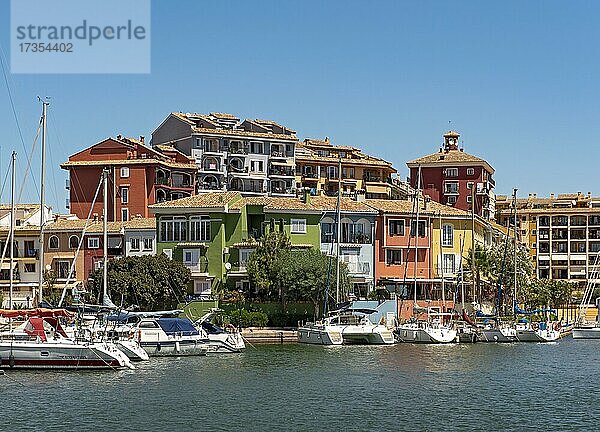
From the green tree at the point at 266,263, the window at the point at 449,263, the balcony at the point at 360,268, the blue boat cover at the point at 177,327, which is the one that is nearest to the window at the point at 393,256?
the balcony at the point at 360,268

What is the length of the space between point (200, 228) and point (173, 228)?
2.31 metres

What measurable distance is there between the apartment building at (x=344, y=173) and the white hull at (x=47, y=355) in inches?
2962

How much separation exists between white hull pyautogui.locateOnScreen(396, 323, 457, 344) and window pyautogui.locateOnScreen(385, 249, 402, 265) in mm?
14749

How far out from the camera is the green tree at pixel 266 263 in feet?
260

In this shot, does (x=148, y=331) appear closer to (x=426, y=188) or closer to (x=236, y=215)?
(x=236, y=215)

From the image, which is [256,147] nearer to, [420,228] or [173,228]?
[420,228]

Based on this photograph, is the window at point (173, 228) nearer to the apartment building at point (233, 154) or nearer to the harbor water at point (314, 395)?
the harbor water at point (314, 395)

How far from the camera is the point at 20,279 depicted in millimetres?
95812

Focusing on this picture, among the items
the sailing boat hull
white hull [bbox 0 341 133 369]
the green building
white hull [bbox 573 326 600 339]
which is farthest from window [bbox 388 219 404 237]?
white hull [bbox 0 341 133 369]

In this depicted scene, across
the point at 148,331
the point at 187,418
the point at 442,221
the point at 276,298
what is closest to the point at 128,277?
the point at 276,298

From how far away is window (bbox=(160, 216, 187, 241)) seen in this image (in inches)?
Answer: 3349

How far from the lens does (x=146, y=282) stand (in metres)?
77.6

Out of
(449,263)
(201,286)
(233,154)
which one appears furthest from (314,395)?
(233,154)

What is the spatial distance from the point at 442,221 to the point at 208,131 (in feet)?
118
